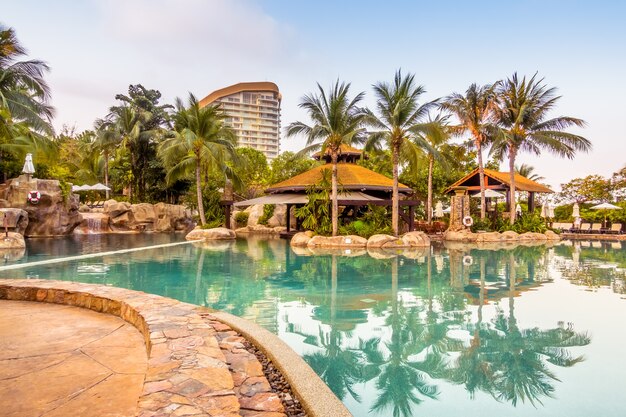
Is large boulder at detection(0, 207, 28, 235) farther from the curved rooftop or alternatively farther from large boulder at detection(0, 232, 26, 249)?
the curved rooftop

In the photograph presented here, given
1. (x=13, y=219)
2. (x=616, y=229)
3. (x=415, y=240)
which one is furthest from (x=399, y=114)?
(x=13, y=219)

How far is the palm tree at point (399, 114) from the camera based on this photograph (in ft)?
55.2

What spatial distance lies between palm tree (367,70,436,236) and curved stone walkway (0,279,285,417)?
1374 centimetres

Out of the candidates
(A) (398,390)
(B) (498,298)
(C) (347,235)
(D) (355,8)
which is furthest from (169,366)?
(C) (347,235)

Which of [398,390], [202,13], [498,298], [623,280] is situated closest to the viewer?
[398,390]

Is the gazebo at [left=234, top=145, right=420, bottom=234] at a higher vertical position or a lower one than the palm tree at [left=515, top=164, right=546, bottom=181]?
lower

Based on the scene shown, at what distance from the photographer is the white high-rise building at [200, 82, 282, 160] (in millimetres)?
93875

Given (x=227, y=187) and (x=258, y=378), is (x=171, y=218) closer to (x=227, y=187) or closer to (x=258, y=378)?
(x=227, y=187)

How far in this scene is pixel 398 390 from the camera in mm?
3656

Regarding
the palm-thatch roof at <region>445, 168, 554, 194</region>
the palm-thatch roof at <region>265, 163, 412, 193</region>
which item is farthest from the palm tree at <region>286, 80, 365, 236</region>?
the palm-thatch roof at <region>445, 168, 554, 194</region>

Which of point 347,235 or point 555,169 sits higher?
point 555,169

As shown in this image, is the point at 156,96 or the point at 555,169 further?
the point at 555,169

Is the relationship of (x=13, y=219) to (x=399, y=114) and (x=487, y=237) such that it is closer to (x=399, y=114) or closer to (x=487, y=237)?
(x=399, y=114)

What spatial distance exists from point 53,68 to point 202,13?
22.6ft
